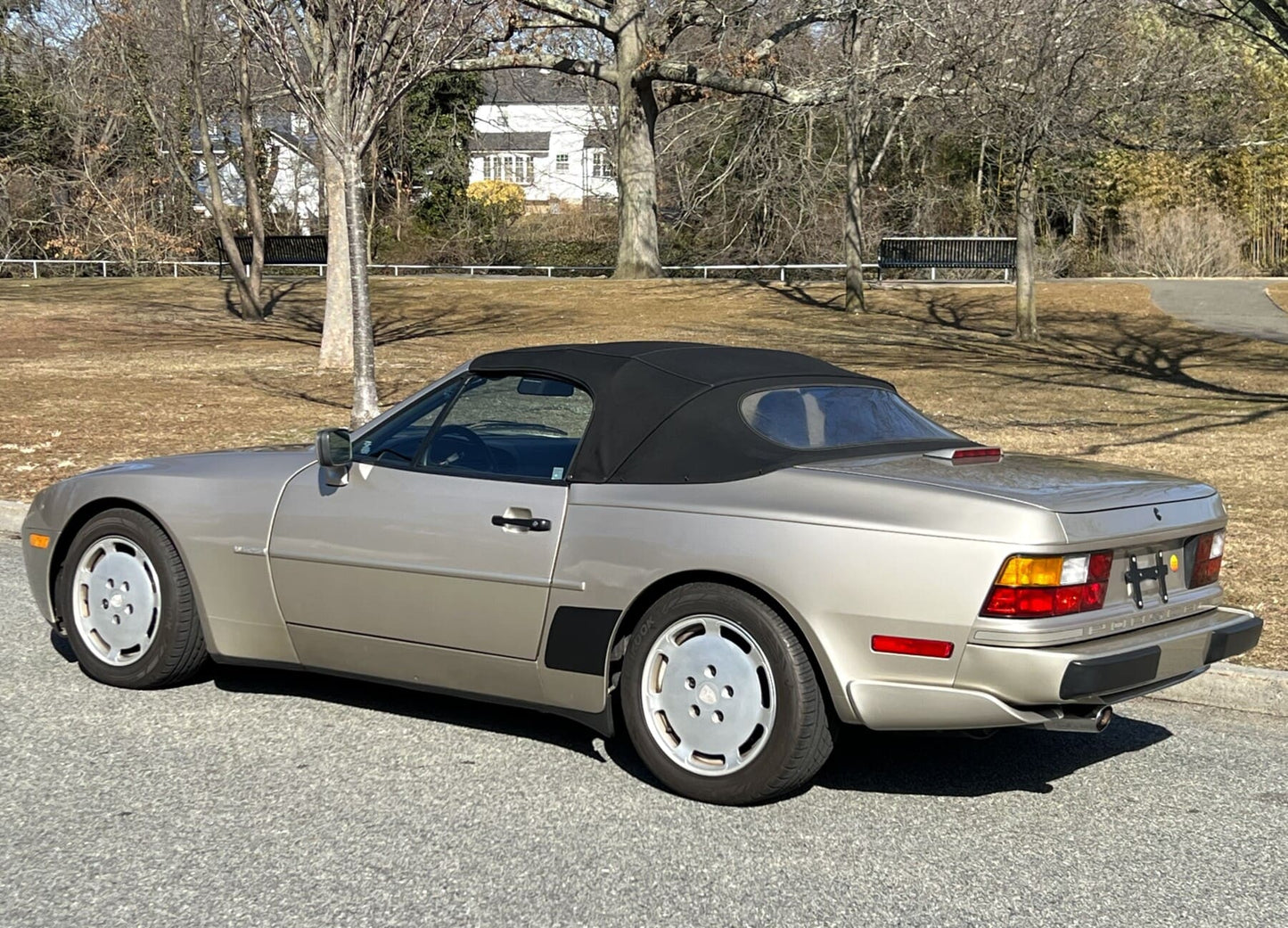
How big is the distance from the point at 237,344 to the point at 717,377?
21.2m

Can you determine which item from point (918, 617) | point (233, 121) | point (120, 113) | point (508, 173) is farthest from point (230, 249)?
point (508, 173)

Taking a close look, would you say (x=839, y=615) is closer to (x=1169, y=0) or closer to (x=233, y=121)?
(x=1169, y=0)

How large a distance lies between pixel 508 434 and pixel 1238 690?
3.23m

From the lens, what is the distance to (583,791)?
15.9 feet

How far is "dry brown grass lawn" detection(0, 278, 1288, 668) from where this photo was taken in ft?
42.4

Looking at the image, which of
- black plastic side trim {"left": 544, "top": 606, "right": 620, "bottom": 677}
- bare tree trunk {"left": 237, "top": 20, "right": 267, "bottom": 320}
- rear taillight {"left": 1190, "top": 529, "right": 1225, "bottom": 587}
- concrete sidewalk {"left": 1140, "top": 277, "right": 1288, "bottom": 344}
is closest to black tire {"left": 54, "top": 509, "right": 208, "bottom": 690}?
black plastic side trim {"left": 544, "top": 606, "right": 620, "bottom": 677}

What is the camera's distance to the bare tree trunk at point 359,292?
13.4 metres

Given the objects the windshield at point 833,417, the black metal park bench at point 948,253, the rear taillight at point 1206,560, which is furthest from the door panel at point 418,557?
the black metal park bench at point 948,253

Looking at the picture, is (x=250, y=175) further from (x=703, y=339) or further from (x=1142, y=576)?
(x=1142, y=576)

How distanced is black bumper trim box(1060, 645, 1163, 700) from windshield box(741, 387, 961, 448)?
4.01 ft

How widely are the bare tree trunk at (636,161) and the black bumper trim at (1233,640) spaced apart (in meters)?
30.6

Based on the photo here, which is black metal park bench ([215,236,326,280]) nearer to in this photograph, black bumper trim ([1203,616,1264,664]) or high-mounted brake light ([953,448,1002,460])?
high-mounted brake light ([953,448,1002,460])

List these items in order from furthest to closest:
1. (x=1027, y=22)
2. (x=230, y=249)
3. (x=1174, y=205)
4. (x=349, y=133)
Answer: (x=1174, y=205) < (x=230, y=249) < (x=1027, y=22) < (x=349, y=133)

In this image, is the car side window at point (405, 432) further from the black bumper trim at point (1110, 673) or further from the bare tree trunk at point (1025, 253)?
the bare tree trunk at point (1025, 253)
